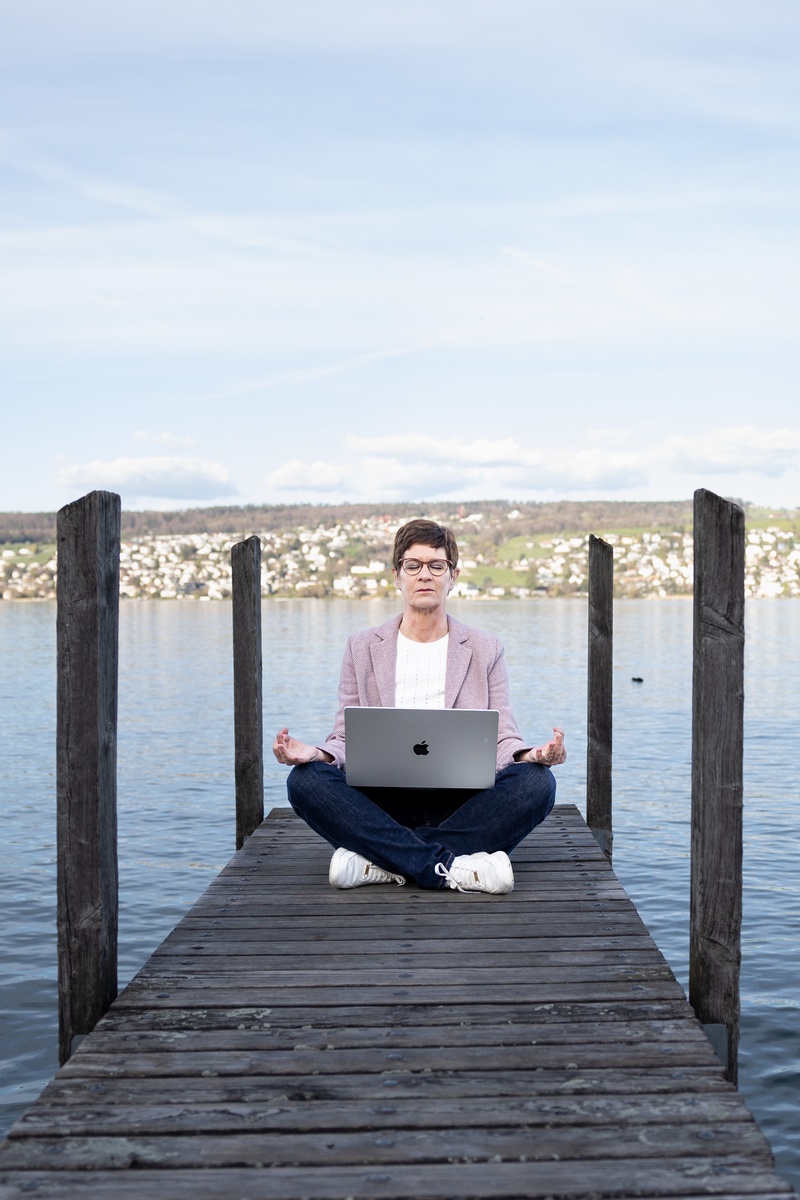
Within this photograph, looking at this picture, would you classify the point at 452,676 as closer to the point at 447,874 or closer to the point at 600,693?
the point at 447,874

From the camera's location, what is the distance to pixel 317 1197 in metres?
2.81

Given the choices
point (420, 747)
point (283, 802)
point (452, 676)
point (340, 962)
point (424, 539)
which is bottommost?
point (283, 802)

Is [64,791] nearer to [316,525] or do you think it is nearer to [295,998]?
[295,998]

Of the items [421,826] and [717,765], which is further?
[421,826]

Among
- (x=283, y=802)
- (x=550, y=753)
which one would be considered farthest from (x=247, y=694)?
(x=283, y=802)

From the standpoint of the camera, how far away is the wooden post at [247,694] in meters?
8.09

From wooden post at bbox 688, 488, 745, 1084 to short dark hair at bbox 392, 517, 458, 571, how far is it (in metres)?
1.61

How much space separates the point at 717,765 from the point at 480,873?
5.23ft

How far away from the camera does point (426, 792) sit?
580 cm

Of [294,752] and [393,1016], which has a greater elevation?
[294,752]

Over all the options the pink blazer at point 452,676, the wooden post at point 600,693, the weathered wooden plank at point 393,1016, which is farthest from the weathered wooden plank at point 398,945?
the wooden post at point 600,693

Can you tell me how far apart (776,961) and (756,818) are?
6.75 metres

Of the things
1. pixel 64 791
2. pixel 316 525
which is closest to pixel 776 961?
pixel 64 791

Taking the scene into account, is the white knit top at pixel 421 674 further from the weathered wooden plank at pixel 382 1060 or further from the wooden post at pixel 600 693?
the wooden post at pixel 600 693
